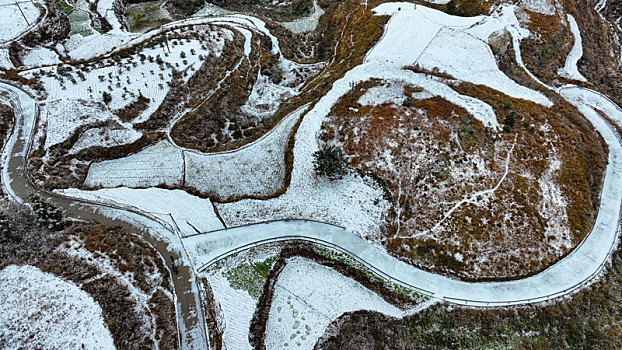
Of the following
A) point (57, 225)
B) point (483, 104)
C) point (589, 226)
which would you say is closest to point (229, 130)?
point (57, 225)

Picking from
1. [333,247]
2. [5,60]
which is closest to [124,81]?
[5,60]

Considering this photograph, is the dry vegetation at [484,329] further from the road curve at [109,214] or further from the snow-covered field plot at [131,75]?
the snow-covered field plot at [131,75]

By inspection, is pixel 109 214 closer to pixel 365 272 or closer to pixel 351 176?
pixel 351 176

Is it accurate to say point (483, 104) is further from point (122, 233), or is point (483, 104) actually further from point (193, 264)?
point (122, 233)

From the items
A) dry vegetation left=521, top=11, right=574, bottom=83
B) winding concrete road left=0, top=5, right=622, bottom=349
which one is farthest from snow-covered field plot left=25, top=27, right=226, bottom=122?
dry vegetation left=521, top=11, right=574, bottom=83

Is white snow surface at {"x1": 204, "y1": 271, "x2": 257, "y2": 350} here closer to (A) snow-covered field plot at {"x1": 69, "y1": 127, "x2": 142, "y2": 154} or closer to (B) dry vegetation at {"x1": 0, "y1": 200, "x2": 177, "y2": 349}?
(B) dry vegetation at {"x1": 0, "y1": 200, "x2": 177, "y2": 349}

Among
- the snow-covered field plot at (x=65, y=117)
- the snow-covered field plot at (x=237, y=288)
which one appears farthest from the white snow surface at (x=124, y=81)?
the snow-covered field plot at (x=237, y=288)
